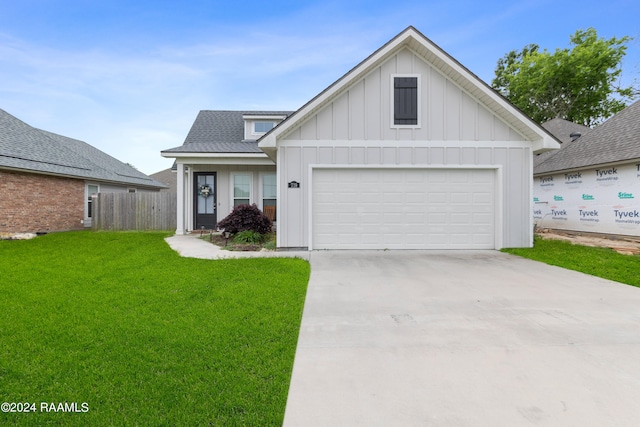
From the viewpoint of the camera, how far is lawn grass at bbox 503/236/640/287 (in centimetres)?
588

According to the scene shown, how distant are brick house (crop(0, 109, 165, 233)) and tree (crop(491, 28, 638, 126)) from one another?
104 feet

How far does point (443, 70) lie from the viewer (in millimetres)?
8289

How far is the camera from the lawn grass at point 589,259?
5.88 meters

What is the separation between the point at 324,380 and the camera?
2.44 meters

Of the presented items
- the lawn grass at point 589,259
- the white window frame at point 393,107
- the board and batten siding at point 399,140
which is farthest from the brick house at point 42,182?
the lawn grass at point 589,259

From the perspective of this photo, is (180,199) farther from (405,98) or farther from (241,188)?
(405,98)

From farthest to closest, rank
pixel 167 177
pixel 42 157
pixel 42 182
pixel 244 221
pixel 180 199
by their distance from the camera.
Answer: pixel 167 177 → pixel 42 157 → pixel 42 182 → pixel 180 199 → pixel 244 221

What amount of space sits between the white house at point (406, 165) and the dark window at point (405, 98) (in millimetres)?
28

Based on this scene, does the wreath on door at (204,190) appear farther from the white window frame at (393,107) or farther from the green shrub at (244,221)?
the white window frame at (393,107)

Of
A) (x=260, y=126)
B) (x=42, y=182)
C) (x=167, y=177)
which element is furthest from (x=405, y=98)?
Answer: (x=167, y=177)

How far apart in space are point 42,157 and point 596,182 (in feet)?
73.8

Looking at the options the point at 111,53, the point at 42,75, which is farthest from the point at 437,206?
the point at 42,75

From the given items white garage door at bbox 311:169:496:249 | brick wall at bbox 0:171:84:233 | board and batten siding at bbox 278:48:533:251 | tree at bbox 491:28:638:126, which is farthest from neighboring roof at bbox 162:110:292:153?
tree at bbox 491:28:638:126

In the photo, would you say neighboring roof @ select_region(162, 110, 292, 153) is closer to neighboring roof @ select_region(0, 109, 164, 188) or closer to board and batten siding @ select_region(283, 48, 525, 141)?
board and batten siding @ select_region(283, 48, 525, 141)
